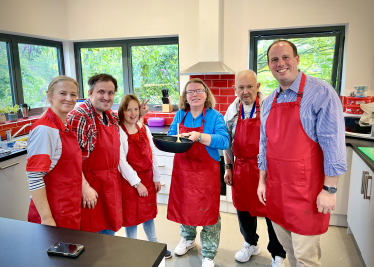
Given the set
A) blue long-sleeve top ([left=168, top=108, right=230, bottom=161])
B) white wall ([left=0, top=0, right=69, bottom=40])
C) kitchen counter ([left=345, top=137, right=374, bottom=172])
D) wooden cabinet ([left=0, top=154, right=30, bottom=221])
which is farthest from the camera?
white wall ([left=0, top=0, right=69, bottom=40])

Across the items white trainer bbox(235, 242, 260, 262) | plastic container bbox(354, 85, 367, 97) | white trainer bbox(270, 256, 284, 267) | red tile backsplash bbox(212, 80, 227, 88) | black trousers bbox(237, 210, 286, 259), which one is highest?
red tile backsplash bbox(212, 80, 227, 88)

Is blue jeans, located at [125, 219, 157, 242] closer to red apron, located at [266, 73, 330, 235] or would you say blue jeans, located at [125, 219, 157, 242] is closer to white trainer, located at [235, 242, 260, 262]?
white trainer, located at [235, 242, 260, 262]

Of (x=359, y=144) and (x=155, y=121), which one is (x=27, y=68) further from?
(x=359, y=144)

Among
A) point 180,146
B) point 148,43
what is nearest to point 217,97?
point 148,43

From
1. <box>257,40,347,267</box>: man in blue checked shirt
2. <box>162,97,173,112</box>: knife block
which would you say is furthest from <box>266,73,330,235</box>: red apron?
<box>162,97,173,112</box>: knife block

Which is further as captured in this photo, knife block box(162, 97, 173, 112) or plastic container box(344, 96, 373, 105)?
knife block box(162, 97, 173, 112)

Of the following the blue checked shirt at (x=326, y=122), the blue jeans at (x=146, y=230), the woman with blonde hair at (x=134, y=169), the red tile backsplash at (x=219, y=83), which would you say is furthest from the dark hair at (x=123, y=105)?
the red tile backsplash at (x=219, y=83)

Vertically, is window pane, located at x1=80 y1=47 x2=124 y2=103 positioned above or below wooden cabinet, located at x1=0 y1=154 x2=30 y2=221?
above

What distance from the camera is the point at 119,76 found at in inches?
151

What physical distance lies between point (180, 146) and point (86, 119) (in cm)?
56

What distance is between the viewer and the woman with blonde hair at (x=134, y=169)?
181cm

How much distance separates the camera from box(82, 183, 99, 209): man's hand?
60.9 inches

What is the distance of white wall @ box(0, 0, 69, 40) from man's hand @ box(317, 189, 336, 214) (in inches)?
125

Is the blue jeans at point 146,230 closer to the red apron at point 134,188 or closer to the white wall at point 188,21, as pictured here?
the red apron at point 134,188
